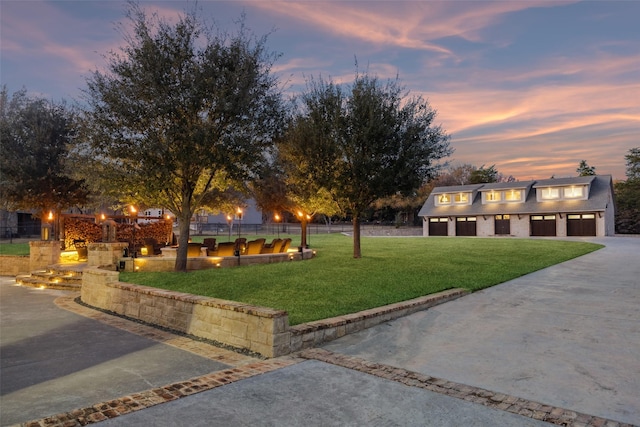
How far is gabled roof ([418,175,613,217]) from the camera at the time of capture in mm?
38981

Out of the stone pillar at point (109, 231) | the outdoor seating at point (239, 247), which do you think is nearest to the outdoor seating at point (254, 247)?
the outdoor seating at point (239, 247)

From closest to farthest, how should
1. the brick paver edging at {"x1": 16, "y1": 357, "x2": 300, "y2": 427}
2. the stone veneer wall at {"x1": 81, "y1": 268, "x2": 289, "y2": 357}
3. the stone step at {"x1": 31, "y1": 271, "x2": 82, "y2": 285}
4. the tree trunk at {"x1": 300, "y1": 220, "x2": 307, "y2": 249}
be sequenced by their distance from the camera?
the brick paver edging at {"x1": 16, "y1": 357, "x2": 300, "y2": 427} < the stone veneer wall at {"x1": 81, "y1": 268, "x2": 289, "y2": 357} < the stone step at {"x1": 31, "y1": 271, "x2": 82, "y2": 285} < the tree trunk at {"x1": 300, "y1": 220, "x2": 307, "y2": 249}

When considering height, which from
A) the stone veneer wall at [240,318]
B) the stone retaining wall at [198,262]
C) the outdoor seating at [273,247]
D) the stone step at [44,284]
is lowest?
the stone step at [44,284]

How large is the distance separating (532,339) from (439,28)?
12.2 meters

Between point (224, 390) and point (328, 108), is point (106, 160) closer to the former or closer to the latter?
point (328, 108)

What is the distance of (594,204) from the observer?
3834cm

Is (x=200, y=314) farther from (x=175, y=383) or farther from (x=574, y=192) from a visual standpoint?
(x=574, y=192)

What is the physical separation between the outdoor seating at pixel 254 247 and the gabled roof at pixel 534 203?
33526mm

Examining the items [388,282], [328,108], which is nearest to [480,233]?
[328,108]

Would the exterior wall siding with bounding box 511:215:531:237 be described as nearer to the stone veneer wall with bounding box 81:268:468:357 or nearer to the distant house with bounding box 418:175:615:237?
the distant house with bounding box 418:175:615:237

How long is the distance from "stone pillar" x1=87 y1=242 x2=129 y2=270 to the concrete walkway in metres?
Result: 4.98

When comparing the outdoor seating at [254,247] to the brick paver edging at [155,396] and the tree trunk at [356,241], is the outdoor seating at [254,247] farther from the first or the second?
→ the brick paver edging at [155,396]

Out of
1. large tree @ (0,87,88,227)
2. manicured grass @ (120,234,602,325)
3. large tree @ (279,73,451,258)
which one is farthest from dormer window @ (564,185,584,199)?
large tree @ (0,87,88,227)

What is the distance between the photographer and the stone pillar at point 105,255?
13547mm
